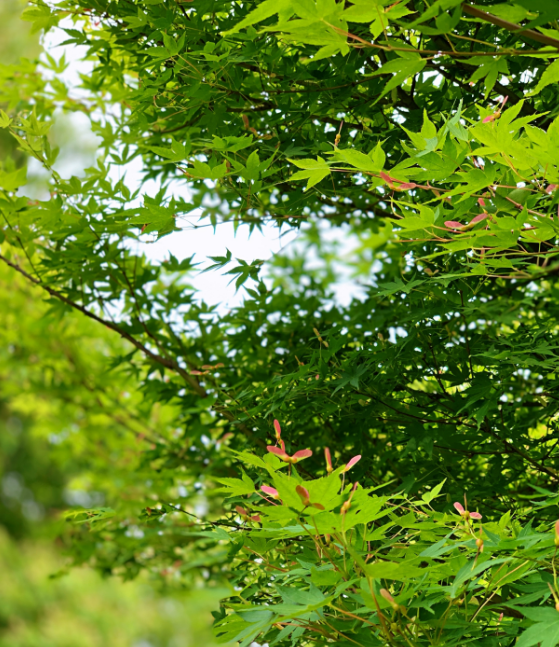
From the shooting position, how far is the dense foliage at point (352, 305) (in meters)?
0.81

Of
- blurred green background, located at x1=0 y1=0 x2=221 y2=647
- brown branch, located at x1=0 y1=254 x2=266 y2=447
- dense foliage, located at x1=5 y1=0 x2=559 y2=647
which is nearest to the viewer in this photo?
dense foliage, located at x1=5 y1=0 x2=559 y2=647

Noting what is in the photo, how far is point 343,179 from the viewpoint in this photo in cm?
146

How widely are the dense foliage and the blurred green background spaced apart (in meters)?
0.36

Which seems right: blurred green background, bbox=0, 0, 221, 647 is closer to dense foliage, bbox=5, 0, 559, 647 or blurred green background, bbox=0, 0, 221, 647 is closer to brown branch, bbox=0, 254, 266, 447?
brown branch, bbox=0, 254, 266, 447

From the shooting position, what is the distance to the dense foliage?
81cm

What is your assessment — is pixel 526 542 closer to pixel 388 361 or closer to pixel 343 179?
pixel 388 361

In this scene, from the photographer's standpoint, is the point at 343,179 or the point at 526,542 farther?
the point at 343,179

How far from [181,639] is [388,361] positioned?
26.3 feet

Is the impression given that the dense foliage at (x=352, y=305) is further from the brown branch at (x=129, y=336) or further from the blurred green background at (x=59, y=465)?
the blurred green background at (x=59, y=465)

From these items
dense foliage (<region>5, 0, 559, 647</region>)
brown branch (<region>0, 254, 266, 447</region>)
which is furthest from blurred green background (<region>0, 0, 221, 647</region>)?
dense foliage (<region>5, 0, 559, 647</region>)

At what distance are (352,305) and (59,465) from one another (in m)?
2.37

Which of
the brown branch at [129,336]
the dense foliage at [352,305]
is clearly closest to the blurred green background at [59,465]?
the brown branch at [129,336]

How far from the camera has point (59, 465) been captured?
3.46 m

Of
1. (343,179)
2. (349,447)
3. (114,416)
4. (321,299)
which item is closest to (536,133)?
(343,179)
